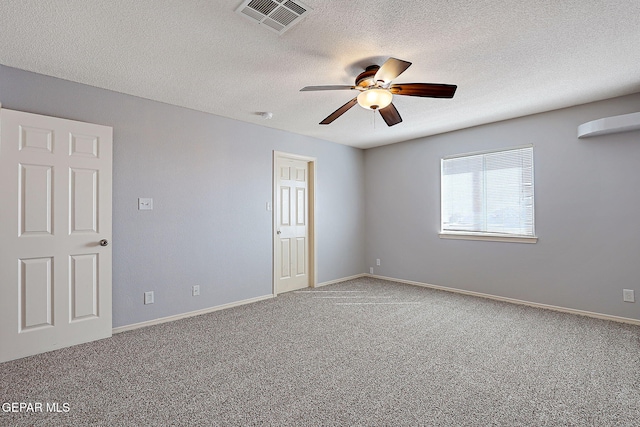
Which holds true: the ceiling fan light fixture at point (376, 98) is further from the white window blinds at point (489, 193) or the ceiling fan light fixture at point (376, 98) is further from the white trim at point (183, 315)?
the white trim at point (183, 315)

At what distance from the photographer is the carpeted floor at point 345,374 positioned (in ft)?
6.04

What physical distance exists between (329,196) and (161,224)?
2737mm

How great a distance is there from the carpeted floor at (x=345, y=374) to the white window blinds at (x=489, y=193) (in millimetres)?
1292

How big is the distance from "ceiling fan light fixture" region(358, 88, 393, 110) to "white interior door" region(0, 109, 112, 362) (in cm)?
249

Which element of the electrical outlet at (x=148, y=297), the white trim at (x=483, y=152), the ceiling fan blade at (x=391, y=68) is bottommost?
the electrical outlet at (x=148, y=297)

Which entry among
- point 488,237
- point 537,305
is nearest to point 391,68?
point 488,237

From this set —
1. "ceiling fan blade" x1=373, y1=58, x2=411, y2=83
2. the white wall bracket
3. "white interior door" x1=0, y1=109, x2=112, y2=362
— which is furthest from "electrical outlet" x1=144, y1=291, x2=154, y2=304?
the white wall bracket

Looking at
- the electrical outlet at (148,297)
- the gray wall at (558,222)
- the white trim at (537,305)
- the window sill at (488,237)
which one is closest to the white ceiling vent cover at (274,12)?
the electrical outlet at (148,297)

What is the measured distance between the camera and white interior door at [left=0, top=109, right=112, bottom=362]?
8.35ft

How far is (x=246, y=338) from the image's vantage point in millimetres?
2975

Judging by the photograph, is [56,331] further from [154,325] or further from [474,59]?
[474,59]

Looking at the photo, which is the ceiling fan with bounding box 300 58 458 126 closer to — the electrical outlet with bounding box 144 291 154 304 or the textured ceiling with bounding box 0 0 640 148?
the textured ceiling with bounding box 0 0 640 148

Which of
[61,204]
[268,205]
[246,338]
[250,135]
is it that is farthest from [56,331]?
[250,135]

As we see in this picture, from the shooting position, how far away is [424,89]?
7.85ft
